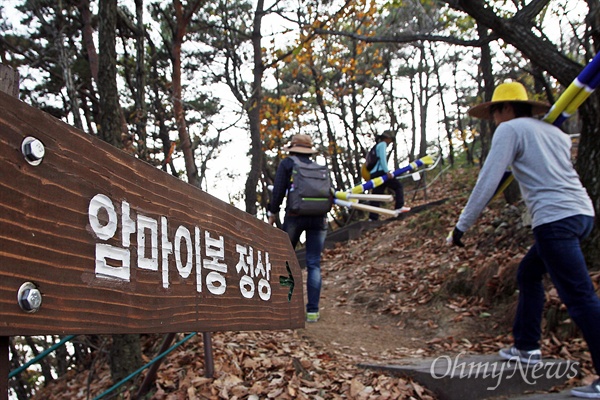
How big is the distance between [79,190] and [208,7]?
13667 millimetres

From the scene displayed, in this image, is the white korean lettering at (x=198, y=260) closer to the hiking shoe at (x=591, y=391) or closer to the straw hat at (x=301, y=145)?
the hiking shoe at (x=591, y=391)

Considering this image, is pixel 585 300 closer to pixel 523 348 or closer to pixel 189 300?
pixel 523 348

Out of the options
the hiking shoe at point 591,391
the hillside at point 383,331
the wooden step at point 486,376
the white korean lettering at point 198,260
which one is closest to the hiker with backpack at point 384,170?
the hillside at point 383,331

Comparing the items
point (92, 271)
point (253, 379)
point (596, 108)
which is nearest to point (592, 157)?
point (596, 108)

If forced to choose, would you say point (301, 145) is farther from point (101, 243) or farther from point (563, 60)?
point (101, 243)

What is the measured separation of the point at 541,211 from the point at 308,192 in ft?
8.89

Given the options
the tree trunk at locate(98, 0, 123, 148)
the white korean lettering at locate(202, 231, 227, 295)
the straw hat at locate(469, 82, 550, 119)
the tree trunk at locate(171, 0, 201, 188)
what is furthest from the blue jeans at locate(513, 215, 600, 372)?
the tree trunk at locate(171, 0, 201, 188)

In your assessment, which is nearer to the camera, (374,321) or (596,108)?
(596,108)

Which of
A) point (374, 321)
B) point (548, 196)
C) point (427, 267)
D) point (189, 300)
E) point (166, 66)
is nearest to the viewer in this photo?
A: point (189, 300)

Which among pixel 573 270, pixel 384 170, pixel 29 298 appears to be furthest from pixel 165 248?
pixel 384 170

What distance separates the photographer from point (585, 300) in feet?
10.2

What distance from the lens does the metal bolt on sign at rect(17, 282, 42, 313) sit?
91 cm

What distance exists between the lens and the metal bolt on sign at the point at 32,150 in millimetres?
950

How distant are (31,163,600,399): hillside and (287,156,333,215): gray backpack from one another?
1.28 metres
